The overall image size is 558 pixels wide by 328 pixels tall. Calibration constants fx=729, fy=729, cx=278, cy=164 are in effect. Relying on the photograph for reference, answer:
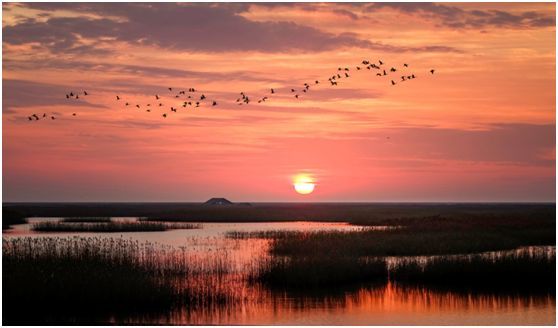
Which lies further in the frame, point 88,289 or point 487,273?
point 487,273

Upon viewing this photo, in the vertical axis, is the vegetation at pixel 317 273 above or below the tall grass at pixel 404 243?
above

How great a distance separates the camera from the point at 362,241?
4084 cm

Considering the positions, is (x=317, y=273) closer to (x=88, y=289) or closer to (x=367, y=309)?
(x=367, y=309)

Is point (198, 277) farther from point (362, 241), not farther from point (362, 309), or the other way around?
point (362, 241)

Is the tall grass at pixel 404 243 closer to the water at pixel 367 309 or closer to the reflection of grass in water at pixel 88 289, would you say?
the water at pixel 367 309

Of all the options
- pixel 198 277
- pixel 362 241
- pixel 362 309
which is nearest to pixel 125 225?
pixel 362 241

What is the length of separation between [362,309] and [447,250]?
1705 centimetres

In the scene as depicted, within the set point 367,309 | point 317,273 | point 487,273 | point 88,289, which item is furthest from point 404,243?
point 88,289

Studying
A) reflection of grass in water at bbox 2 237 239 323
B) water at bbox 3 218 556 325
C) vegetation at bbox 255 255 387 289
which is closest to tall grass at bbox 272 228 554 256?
vegetation at bbox 255 255 387 289

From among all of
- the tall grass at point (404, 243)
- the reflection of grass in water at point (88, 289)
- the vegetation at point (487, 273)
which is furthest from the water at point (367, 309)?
the tall grass at point (404, 243)

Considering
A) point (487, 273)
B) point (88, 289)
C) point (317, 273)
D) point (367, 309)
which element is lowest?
point (367, 309)

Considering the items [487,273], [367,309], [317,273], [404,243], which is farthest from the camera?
[404,243]

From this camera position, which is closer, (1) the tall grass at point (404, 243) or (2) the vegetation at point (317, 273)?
(2) the vegetation at point (317, 273)

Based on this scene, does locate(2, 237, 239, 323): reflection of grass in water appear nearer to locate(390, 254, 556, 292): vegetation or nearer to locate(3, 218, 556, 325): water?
locate(3, 218, 556, 325): water
